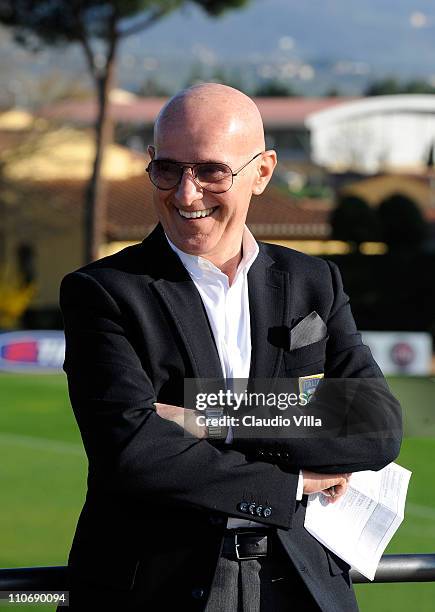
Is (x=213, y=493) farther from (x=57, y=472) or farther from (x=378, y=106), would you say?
(x=378, y=106)

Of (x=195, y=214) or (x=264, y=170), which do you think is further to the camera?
(x=264, y=170)

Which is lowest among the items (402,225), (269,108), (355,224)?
(269,108)

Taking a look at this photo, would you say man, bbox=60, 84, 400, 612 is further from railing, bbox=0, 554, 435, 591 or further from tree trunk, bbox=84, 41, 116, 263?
tree trunk, bbox=84, 41, 116, 263

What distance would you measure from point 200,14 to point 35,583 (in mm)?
37837

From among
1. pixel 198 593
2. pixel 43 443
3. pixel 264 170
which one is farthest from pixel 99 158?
pixel 198 593

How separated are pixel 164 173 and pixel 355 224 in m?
35.3

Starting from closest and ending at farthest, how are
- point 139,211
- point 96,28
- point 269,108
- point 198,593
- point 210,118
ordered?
point 198,593 < point 210,118 < point 96,28 < point 139,211 < point 269,108

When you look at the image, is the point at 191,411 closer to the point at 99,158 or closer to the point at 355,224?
the point at 355,224

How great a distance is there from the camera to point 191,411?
2.54 m

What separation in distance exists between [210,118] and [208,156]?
8 centimetres

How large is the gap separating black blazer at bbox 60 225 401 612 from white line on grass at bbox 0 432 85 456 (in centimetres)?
1402

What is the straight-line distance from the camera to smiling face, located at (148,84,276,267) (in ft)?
8.32

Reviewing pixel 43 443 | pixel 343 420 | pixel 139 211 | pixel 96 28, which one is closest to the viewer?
pixel 343 420

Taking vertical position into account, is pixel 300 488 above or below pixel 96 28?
above
